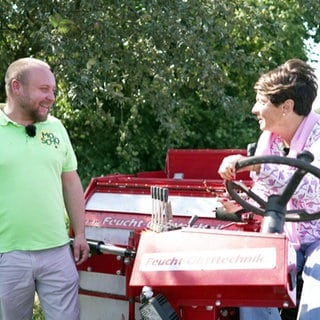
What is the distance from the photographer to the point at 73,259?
3203 mm

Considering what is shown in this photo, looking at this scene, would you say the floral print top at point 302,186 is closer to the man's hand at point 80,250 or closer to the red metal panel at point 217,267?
the red metal panel at point 217,267

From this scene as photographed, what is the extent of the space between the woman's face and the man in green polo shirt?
0.92 m

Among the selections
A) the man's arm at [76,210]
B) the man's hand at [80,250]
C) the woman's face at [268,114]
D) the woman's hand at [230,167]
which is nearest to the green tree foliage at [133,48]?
the man's arm at [76,210]

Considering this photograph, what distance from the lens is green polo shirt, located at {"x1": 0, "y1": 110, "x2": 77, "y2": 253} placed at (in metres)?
2.97

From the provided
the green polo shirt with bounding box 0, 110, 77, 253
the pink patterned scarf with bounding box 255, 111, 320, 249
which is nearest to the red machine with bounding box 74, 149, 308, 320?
the pink patterned scarf with bounding box 255, 111, 320, 249

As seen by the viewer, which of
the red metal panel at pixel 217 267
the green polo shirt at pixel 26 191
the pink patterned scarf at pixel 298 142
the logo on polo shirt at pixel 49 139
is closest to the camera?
the red metal panel at pixel 217 267

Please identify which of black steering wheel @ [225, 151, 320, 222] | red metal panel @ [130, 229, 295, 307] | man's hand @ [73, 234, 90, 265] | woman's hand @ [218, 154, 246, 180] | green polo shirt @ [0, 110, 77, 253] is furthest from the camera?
man's hand @ [73, 234, 90, 265]

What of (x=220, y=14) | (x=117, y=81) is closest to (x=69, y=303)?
(x=117, y=81)

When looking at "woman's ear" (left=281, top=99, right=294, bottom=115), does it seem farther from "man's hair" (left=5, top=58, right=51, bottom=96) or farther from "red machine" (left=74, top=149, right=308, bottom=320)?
"man's hair" (left=5, top=58, right=51, bottom=96)

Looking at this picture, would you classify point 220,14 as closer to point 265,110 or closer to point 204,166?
point 204,166

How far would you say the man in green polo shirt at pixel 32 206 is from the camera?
117 inches

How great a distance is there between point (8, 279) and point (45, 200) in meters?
0.37

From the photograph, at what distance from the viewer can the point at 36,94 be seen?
9.93ft

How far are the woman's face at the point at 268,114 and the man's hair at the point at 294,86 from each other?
0.8 inches
